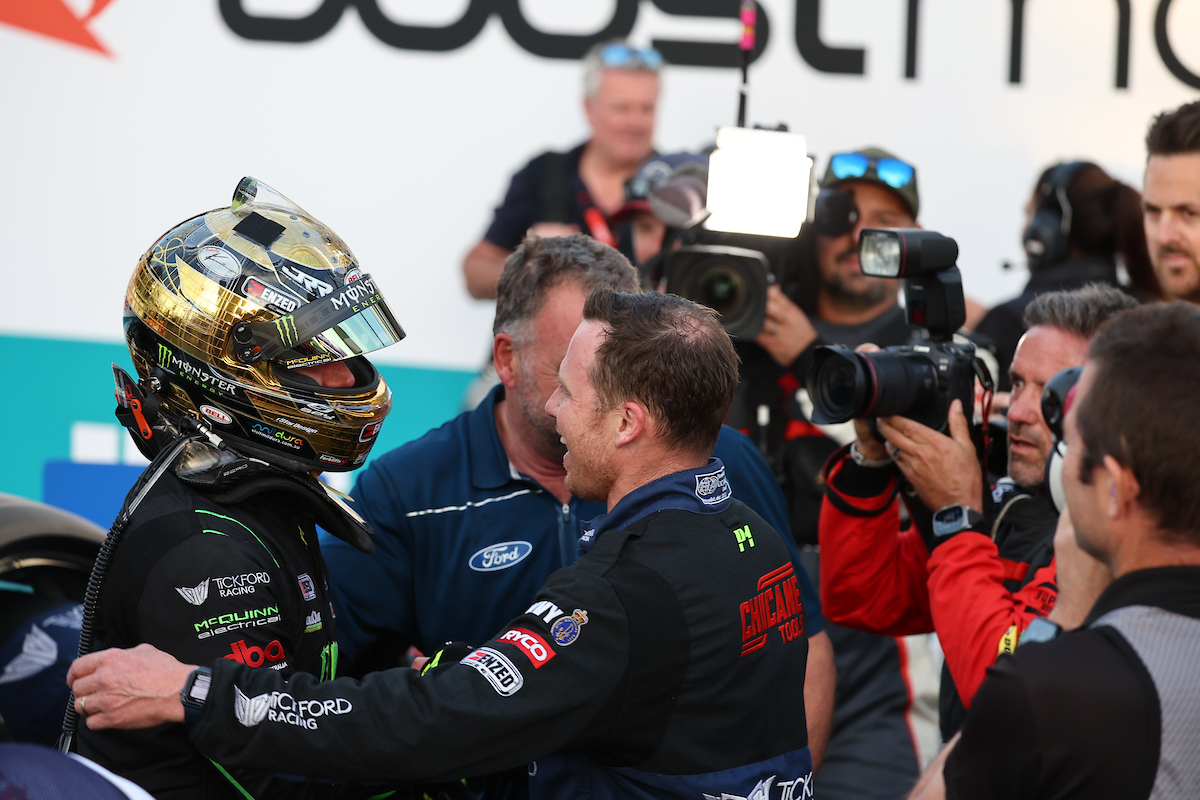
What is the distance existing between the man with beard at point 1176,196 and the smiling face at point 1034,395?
0.74 metres

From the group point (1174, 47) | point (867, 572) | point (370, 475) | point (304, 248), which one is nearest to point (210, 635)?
point (304, 248)

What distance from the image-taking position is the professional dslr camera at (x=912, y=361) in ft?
7.48

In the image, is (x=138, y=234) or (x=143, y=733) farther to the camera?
(x=138, y=234)

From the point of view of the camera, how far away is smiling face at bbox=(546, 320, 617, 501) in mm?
1820

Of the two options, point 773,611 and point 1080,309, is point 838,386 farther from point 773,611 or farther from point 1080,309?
point 773,611

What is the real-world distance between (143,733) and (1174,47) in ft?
16.7

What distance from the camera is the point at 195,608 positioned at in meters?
1.67

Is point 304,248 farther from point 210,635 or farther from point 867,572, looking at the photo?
point 867,572

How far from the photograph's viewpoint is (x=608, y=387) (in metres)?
1.80

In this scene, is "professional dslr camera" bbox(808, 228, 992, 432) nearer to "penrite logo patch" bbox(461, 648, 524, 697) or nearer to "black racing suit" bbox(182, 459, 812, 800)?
"black racing suit" bbox(182, 459, 812, 800)

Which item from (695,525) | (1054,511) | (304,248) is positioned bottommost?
(1054,511)

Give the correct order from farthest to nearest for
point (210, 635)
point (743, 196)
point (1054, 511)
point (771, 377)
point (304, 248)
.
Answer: point (771, 377) < point (743, 196) < point (1054, 511) < point (304, 248) < point (210, 635)

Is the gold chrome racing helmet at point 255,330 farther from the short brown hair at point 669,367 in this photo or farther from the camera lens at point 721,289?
the camera lens at point 721,289

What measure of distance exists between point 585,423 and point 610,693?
42cm
